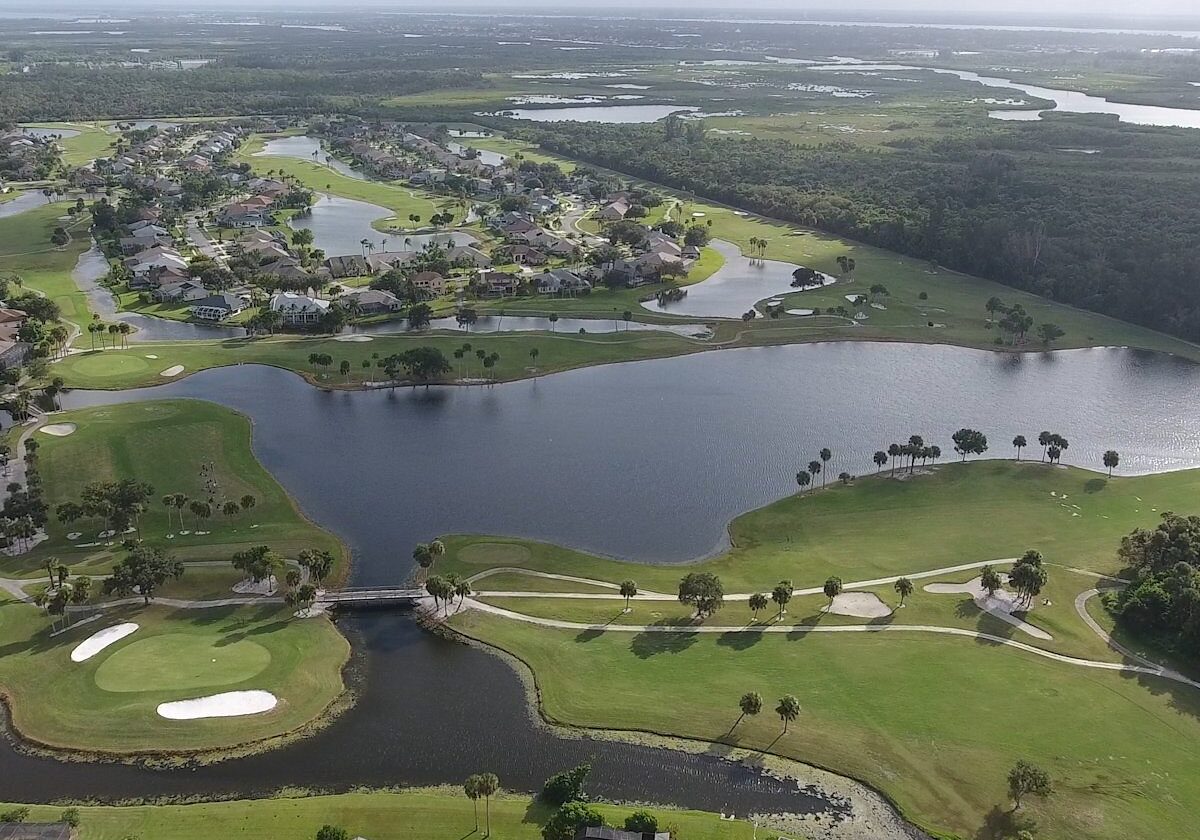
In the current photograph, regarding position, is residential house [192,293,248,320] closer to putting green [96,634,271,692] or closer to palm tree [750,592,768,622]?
putting green [96,634,271,692]

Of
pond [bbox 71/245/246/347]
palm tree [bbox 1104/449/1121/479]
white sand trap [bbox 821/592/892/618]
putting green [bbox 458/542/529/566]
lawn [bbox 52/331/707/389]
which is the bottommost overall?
white sand trap [bbox 821/592/892/618]

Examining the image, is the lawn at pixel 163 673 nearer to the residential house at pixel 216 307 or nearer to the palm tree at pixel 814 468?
the palm tree at pixel 814 468

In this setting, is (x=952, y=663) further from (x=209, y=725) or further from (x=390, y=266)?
(x=390, y=266)

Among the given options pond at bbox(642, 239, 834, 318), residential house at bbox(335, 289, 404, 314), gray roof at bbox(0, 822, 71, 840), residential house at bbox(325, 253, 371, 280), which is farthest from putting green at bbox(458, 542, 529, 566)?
residential house at bbox(325, 253, 371, 280)

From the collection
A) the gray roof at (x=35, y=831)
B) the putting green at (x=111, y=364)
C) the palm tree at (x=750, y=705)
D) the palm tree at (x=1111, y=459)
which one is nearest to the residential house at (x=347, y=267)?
the putting green at (x=111, y=364)

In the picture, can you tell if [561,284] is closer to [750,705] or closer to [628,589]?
[628,589]

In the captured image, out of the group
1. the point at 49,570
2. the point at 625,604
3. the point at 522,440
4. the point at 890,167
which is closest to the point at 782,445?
the point at 522,440
